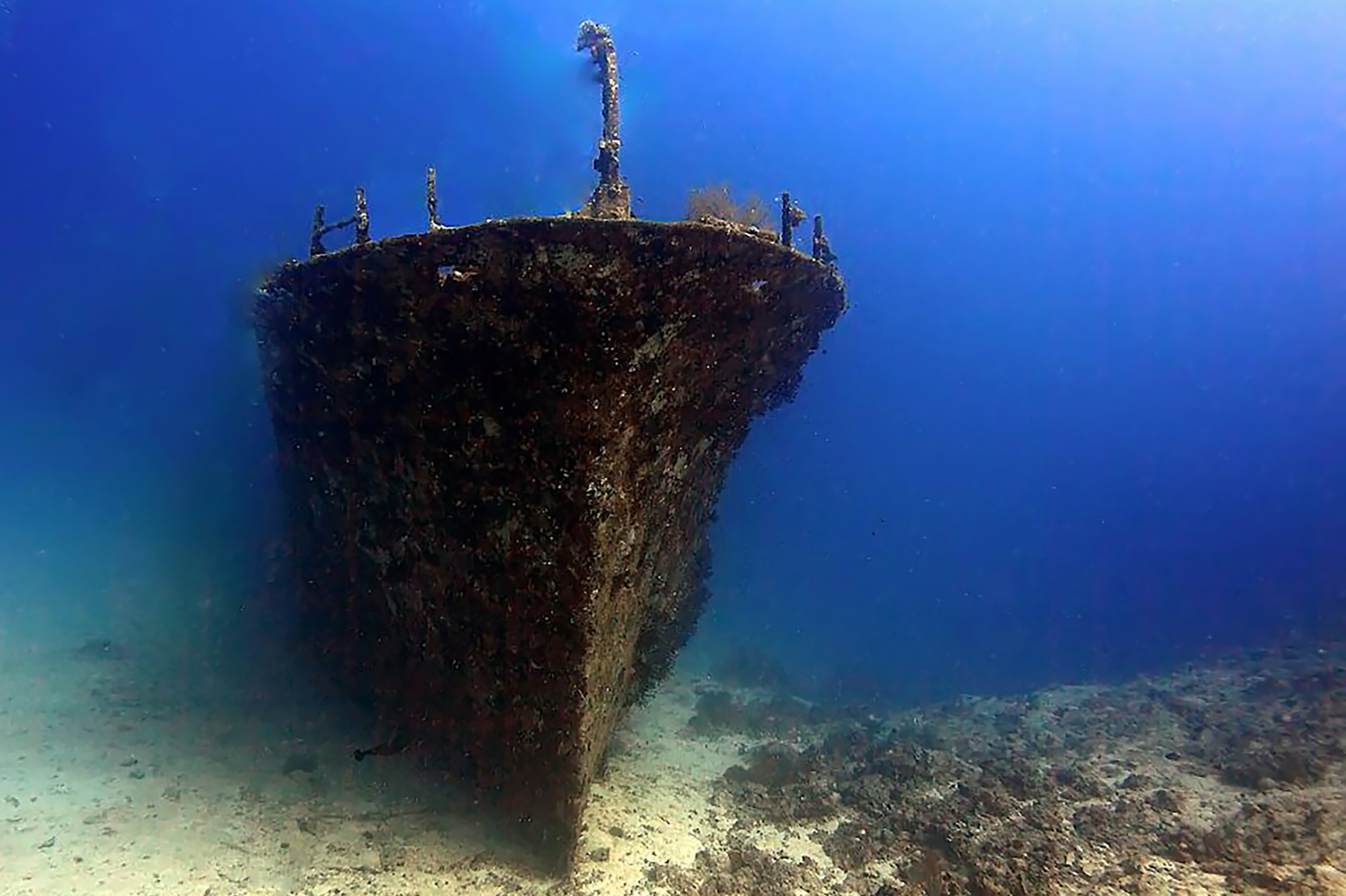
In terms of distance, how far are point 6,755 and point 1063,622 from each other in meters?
41.5

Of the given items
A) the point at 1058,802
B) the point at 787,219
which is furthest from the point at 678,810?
the point at 787,219

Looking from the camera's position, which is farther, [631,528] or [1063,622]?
[1063,622]

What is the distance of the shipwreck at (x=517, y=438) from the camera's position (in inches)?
205

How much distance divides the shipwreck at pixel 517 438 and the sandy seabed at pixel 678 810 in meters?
0.93

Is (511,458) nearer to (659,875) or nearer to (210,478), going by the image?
(659,875)

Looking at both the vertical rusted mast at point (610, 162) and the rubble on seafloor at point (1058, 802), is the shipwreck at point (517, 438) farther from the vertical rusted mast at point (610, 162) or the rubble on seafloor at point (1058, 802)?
the rubble on seafloor at point (1058, 802)

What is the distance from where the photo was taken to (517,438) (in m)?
5.61

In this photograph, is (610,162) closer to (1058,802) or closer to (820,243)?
(820,243)

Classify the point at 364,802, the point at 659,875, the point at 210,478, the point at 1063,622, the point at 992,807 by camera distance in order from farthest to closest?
the point at 1063,622, the point at 210,478, the point at 992,807, the point at 364,802, the point at 659,875

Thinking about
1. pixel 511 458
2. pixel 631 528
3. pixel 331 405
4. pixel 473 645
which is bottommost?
pixel 473 645

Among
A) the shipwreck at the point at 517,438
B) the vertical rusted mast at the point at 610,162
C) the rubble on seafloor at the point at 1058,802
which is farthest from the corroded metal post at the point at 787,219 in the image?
the rubble on seafloor at the point at 1058,802

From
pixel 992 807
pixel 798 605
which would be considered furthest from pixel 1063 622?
pixel 992 807

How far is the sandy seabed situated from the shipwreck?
3.04ft

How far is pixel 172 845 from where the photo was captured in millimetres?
6500
